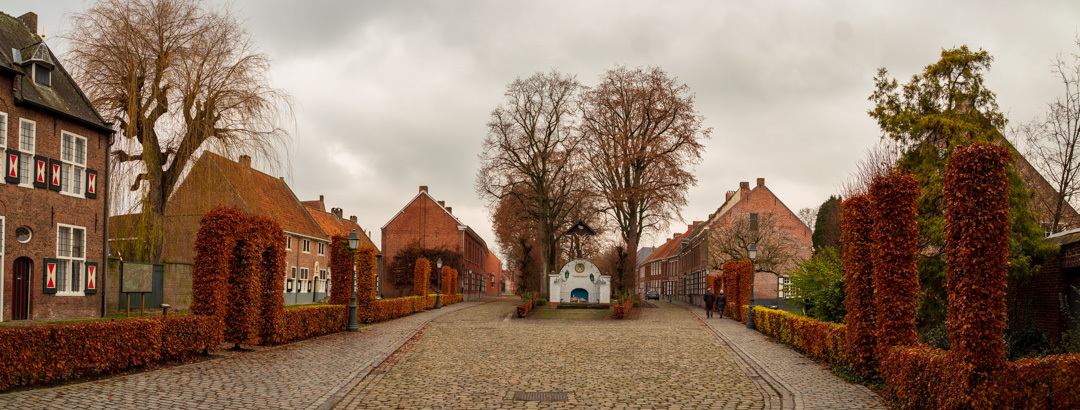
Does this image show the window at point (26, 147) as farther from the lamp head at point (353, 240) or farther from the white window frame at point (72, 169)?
the lamp head at point (353, 240)

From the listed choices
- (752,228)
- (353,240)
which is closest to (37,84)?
(353,240)

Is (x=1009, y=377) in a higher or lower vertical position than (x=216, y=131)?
lower

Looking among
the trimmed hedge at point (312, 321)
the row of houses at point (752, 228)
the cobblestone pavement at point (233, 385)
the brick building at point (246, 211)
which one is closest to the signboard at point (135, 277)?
the brick building at point (246, 211)

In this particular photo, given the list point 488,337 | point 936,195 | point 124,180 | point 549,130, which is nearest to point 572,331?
point 488,337

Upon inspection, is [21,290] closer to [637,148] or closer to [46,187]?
[46,187]

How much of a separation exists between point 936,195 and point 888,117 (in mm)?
3383

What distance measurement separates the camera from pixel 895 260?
11.4 metres

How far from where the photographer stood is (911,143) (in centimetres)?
2589

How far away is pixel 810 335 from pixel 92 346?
507 inches

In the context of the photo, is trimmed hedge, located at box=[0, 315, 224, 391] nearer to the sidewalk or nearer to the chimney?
the sidewalk

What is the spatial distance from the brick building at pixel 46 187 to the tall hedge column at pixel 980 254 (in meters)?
20.9

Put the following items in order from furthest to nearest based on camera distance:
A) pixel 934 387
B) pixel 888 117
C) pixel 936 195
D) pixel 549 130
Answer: pixel 549 130
pixel 888 117
pixel 936 195
pixel 934 387

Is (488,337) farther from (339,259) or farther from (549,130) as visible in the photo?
(549,130)

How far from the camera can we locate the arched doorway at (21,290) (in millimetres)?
19938
